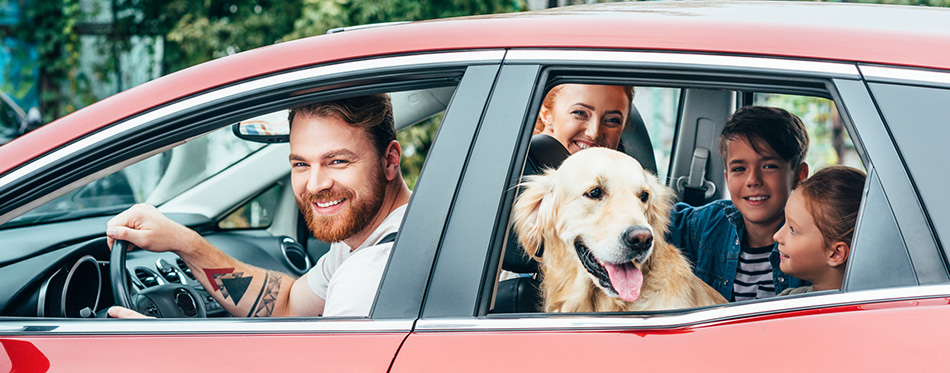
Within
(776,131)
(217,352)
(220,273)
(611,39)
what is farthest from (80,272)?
(776,131)

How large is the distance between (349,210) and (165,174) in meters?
2.04

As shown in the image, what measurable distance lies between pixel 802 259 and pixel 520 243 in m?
0.60

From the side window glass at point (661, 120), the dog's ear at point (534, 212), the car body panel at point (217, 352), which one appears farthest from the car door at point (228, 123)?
the side window glass at point (661, 120)

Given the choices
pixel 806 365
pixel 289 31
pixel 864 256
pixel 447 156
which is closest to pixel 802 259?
pixel 864 256

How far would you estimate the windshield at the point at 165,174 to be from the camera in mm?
3029

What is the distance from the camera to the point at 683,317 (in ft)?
3.89

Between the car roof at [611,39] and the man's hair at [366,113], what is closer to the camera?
the car roof at [611,39]

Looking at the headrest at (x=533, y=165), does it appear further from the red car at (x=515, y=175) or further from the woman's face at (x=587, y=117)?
the woman's face at (x=587, y=117)

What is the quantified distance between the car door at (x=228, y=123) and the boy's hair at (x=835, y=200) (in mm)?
743

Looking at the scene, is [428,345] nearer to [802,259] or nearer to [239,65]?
[239,65]

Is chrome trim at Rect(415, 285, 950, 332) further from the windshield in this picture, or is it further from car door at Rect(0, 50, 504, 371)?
the windshield

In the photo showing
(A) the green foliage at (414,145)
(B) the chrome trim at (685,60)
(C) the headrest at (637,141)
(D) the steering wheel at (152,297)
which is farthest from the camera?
(A) the green foliage at (414,145)

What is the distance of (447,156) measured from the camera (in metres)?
1.29

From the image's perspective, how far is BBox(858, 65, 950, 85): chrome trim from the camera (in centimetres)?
115
